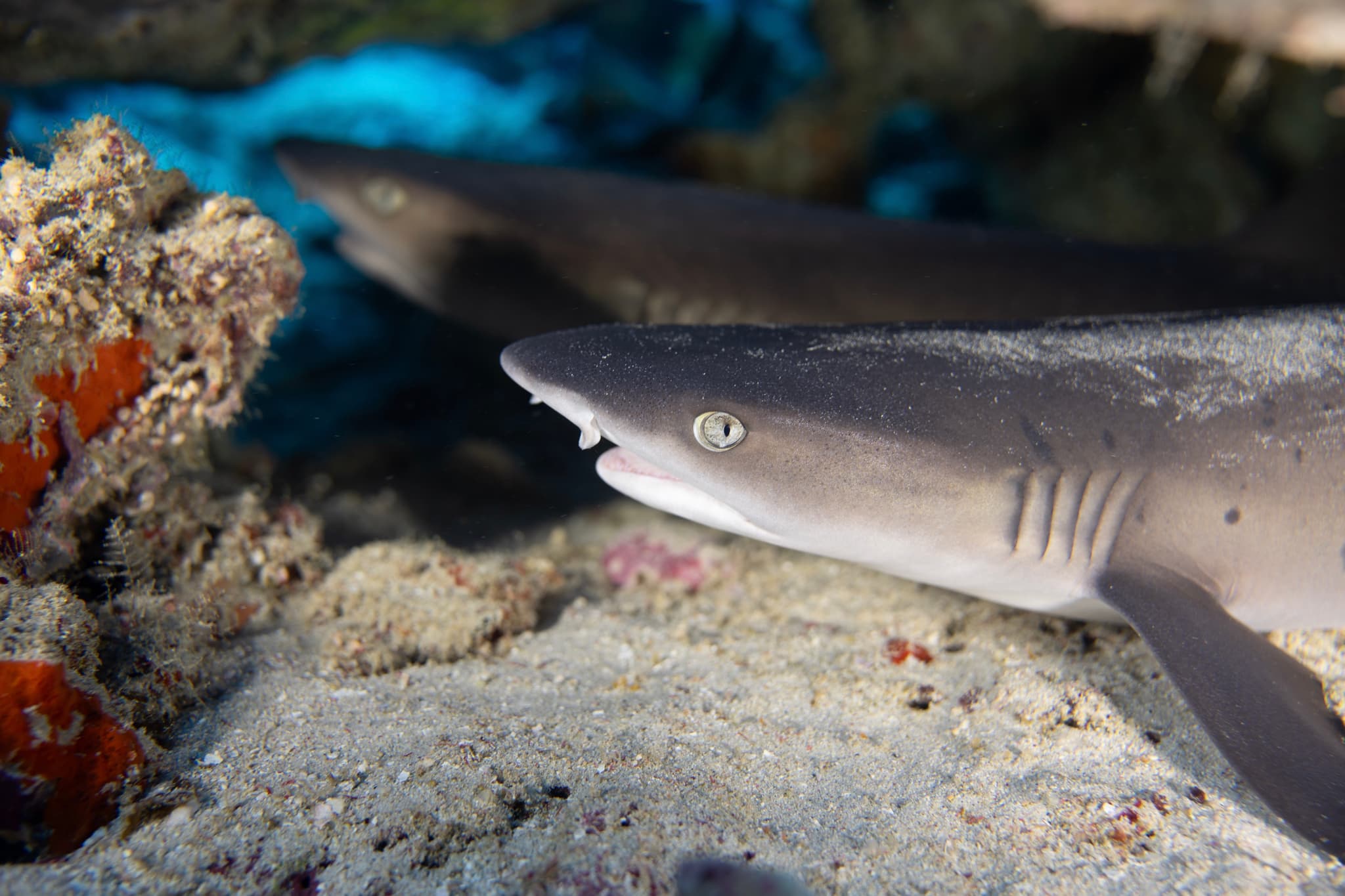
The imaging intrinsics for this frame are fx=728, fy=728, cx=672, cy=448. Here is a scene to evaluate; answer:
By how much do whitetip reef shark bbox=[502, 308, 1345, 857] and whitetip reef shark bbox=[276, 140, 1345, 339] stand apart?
1027 mm

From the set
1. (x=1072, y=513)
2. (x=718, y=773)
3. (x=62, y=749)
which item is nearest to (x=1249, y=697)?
(x=1072, y=513)

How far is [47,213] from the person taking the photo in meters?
1.89

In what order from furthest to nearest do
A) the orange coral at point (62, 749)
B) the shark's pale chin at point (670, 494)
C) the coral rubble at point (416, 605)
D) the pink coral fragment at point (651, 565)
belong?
the pink coral fragment at point (651, 565) → the coral rubble at point (416, 605) → the shark's pale chin at point (670, 494) → the orange coral at point (62, 749)

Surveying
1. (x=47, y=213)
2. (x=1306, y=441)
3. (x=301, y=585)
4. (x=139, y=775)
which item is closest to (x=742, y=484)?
(x=139, y=775)

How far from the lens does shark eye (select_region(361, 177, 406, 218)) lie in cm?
370

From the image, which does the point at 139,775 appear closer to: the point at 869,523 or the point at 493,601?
the point at 493,601

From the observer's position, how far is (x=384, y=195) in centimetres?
371

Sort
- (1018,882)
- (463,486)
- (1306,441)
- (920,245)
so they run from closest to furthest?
(1018,882) < (1306,441) < (920,245) < (463,486)

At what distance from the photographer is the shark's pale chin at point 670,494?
6.43ft

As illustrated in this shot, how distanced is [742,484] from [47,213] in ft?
6.36

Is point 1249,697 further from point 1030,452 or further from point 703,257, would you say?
point 703,257

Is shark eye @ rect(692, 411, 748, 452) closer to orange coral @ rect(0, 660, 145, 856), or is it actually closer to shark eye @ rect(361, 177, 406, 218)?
orange coral @ rect(0, 660, 145, 856)

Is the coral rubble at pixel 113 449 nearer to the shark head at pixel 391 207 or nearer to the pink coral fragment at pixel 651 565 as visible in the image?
the pink coral fragment at pixel 651 565

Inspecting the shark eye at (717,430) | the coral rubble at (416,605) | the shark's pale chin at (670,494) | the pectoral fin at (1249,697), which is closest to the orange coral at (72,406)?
the coral rubble at (416,605)
